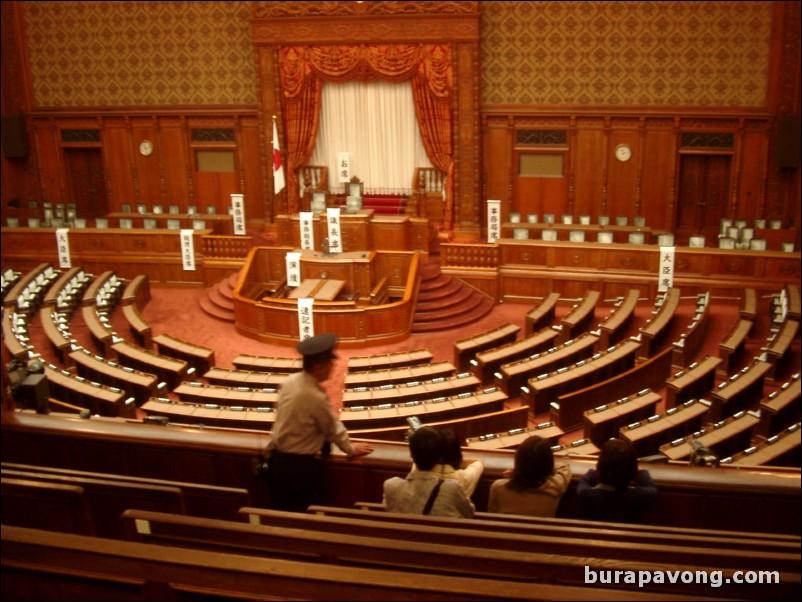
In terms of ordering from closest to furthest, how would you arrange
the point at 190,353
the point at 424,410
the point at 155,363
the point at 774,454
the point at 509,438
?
the point at 774,454, the point at 509,438, the point at 424,410, the point at 155,363, the point at 190,353

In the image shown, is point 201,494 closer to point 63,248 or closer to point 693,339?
point 693,339

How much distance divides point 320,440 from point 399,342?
8.30m

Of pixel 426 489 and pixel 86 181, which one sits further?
pixel 86 181

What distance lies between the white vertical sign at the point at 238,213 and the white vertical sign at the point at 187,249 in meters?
0.87

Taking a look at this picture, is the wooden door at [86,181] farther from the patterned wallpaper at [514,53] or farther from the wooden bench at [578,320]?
the wooden bench at [578,320]

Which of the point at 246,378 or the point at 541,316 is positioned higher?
the point at 541,316

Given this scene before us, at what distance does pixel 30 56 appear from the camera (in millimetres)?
17000

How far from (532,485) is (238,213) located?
12210 mm

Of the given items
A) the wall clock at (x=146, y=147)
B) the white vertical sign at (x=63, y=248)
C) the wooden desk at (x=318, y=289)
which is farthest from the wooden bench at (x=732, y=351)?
the wall clock at (x=146, y=147)

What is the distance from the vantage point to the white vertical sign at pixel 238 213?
14.5 m

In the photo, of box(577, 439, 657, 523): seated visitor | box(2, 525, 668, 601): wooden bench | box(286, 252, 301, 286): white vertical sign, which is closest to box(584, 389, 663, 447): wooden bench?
box(577, 439, 657, 523): seated visitor

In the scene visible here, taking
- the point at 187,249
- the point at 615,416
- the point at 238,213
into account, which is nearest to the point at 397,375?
the point at 615,416

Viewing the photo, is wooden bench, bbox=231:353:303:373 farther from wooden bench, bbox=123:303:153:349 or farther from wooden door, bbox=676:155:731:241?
wooden door, bbox=676:155:731:241

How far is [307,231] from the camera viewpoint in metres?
12.6
